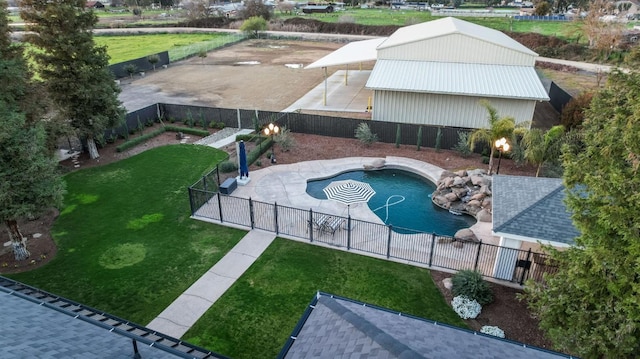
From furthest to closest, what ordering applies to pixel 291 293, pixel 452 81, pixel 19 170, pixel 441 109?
pixel 441 109 < pixel 452 81 < pixel 19 170 < pixel 291 293

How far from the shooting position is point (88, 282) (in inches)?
525

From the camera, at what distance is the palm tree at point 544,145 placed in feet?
61.1

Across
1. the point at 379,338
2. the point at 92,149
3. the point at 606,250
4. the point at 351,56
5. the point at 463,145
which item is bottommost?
the point at 92,149

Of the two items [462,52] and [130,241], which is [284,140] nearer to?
[130,241]

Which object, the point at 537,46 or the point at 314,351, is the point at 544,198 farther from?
the point at 537,46

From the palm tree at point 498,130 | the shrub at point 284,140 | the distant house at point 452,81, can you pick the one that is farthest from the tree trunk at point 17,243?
the palm tree at point 498,130

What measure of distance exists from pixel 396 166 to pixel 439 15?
80.7 m

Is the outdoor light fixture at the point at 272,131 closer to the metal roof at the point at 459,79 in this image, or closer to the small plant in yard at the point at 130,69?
the metal roof at the point at 459,79

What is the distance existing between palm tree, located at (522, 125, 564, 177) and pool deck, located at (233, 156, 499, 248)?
4.25 metres

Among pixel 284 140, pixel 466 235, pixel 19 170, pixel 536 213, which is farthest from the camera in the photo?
pixel 284 140

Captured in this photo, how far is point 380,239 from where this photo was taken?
15.5 metres

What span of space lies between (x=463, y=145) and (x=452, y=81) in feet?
16.3

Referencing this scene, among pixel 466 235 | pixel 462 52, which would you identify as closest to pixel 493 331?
pixel 466 235

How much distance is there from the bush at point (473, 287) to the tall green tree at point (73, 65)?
731 inches
